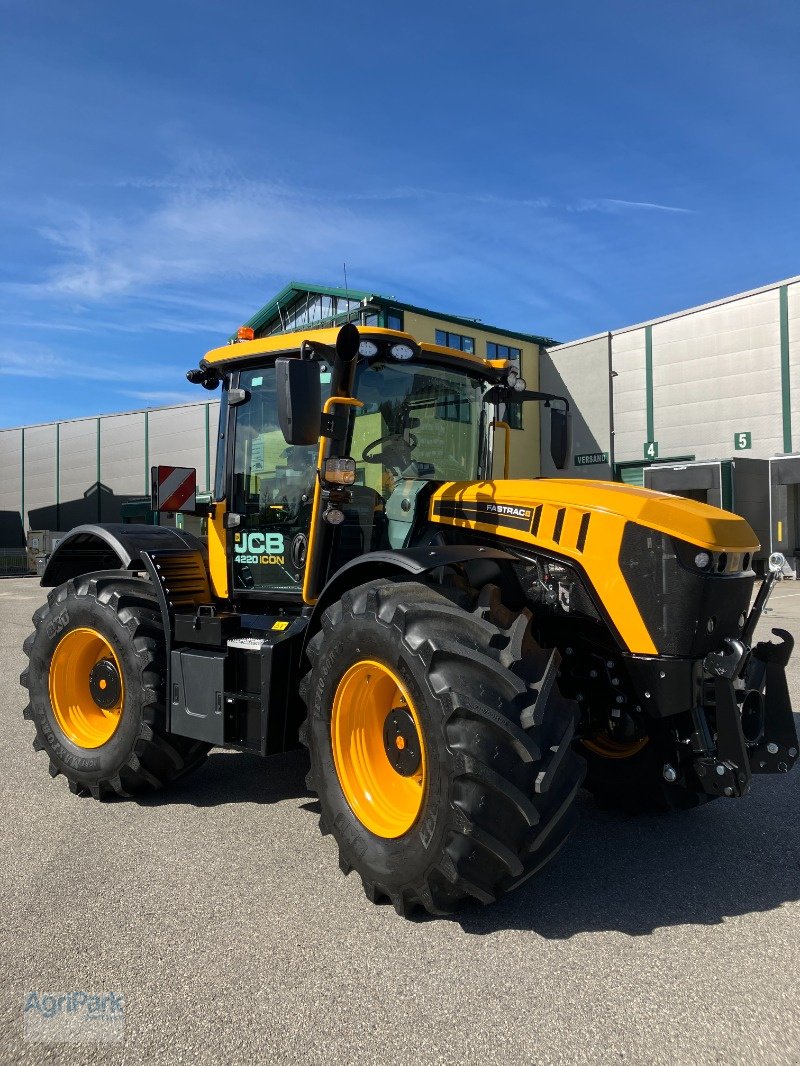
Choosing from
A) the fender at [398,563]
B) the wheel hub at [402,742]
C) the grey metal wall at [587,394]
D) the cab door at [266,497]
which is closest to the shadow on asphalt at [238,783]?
the cab door at [266,497]

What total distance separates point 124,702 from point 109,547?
1.36 meters

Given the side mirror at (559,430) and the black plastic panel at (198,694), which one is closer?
the black plastic panel at (198,694)

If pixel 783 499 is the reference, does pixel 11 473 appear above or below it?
above

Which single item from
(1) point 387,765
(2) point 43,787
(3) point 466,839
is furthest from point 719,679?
(2) point 43,787

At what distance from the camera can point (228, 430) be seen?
15.9ft

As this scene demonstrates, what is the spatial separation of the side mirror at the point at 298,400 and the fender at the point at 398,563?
0.61m

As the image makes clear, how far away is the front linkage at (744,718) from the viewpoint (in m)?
3.23

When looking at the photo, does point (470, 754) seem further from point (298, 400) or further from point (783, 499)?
point (783, 499)

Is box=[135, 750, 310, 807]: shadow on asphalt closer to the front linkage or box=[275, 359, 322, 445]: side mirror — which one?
box=[275, 359, 322, 445]: side mirror

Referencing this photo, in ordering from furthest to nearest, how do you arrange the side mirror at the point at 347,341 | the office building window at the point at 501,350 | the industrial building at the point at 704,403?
1. the office building window at the point at 501,350
2. the industrial building at the point at 704,403
3. the side mirror at the point at 347,341

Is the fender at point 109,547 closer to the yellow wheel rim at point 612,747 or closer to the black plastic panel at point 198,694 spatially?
the black plastic panel at point 198,694

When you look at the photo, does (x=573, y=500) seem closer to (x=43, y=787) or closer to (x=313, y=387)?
(x=313, y=387)

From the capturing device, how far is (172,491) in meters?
4.91

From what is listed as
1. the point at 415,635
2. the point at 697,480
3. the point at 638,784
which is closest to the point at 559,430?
the point at 638,784
